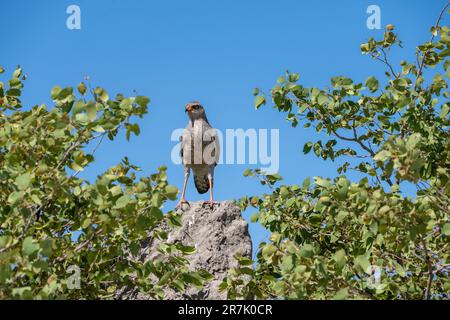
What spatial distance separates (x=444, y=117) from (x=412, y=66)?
943 millimetres

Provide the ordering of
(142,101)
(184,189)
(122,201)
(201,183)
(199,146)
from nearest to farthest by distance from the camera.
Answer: (122,201), (142,101), (184,189), (199,146), (201,183)

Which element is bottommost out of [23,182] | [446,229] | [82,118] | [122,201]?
[446,229]

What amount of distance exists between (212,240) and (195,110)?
140 inches

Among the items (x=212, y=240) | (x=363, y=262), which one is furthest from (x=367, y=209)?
(x=212, y=240)

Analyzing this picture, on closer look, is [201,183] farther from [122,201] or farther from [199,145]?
[122,201]

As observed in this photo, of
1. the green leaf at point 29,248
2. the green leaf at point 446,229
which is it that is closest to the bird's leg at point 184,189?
the green leaf at point 446,229

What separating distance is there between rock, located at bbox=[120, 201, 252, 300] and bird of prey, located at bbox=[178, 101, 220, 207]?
1.99m

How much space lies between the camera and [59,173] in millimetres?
6012

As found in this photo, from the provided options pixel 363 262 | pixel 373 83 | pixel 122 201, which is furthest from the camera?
pixel 373 83

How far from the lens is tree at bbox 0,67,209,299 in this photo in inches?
223

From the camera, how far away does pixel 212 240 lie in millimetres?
9086

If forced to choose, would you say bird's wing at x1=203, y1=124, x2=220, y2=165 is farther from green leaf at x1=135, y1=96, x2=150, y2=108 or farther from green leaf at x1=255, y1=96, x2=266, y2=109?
green leaf at x1=135, y1=96, x2=150, y2=108

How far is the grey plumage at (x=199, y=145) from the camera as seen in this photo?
38.4ft
